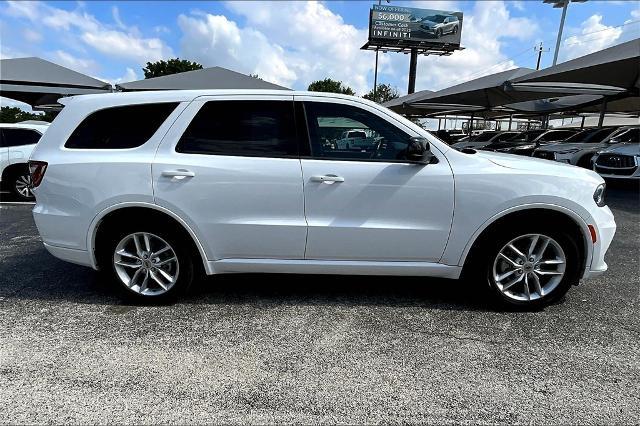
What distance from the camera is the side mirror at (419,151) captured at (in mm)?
3176

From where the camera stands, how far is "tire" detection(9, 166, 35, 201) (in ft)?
27.2

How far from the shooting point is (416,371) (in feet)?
8.79

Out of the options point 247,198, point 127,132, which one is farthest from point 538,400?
point 127,132

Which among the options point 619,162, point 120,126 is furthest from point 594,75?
point 120,126

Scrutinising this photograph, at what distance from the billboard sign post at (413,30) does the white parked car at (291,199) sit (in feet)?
149

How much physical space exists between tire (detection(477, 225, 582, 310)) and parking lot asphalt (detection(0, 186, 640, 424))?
0.16 meters

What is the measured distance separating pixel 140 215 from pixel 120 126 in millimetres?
760

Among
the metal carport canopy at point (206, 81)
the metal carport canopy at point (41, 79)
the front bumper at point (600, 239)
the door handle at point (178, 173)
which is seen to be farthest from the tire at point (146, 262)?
the metal carport canopy at point (41, 79)

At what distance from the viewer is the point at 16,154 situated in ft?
26.7

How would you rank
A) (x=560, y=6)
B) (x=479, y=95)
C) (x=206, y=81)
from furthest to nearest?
1. (x=560, y=6)
2. (x=479, y=95)
3. (x=206, y=81)

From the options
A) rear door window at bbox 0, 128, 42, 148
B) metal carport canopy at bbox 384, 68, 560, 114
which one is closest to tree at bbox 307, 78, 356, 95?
metal carport canopy at bbox 384, 68, 560, 114

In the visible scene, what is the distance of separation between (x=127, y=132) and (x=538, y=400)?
348 cm

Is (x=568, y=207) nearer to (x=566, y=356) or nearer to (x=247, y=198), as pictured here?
(x=566, y=356)

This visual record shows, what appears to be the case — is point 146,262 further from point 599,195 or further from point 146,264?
point 599,195
